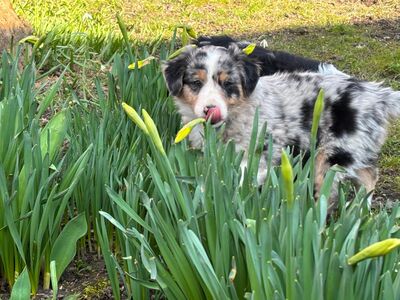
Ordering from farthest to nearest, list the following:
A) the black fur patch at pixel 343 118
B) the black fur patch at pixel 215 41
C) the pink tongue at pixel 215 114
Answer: the black fur patch at pixel 215 41 → the black fur patch at pixel 343 118 → the pink tongue at pixel 215 114

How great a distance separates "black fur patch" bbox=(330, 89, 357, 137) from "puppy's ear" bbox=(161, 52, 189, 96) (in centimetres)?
78

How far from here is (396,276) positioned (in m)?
2.04

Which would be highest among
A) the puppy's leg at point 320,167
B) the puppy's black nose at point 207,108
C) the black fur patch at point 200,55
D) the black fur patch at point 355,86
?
the black fur patch at point 200,55

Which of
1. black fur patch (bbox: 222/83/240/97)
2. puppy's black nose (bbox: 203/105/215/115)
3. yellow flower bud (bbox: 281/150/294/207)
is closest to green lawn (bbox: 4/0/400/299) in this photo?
yellow flower bud (bbox: 281/150/294/207)

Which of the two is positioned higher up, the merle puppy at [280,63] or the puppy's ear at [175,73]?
the puppy's ear at [175,73]

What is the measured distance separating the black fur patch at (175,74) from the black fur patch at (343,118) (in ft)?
2.56

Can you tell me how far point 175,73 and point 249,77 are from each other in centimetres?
36

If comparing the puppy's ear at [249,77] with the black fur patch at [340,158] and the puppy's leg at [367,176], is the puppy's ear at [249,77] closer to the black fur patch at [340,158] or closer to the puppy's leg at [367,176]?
the black fur patch at [340,158]

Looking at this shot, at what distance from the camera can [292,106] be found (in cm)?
407

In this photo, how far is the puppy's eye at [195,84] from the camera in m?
3.85

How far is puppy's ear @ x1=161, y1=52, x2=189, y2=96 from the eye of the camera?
3.91 metres

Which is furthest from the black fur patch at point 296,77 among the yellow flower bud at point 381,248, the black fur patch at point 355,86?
the yellow flower bud at point 381,248

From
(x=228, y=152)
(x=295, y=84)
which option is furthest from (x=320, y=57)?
(x=228, y=152)

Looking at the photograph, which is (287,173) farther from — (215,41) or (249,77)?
(215,41)
